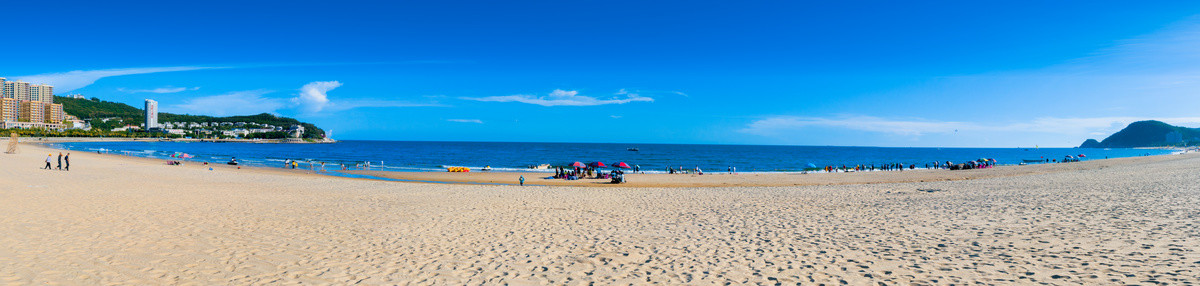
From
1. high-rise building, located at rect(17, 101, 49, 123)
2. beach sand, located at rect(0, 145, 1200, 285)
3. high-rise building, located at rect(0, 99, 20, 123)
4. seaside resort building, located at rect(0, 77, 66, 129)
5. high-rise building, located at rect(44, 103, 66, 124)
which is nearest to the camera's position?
beach sand, located at rect(0, 145, 1200, 285)

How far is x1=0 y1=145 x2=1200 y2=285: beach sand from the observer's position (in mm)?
6508

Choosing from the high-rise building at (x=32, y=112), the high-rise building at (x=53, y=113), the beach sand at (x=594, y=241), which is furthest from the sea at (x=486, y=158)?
the high-rise building at (x=53, y=113)

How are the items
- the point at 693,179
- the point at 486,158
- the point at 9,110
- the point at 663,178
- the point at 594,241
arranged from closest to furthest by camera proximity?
the point at 594,241 < the point at 693,179 < the point at 663,178 < the point at 486,158 < the point at 9,110

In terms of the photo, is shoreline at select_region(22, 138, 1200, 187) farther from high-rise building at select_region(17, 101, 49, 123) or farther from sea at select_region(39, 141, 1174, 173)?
high-rise building at select_region(17, 101, 49, 123)

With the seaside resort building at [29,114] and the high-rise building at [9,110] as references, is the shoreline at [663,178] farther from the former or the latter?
the high-rise building at [9,110]

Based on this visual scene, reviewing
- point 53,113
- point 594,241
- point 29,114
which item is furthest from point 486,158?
point 53,113

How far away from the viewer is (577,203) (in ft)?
51.2

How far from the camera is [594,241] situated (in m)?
9.05

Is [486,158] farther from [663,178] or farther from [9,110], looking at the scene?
[9,110]

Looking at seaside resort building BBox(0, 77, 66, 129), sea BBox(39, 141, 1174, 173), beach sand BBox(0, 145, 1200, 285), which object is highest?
seaside resort building BBox(0, 77, 66, 129)

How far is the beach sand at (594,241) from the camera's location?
651cm

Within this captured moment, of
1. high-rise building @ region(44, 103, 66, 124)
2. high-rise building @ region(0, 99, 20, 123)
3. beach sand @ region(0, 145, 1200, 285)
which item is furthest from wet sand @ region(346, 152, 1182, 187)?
high-rise building @ region(44, 103, 66, 124)

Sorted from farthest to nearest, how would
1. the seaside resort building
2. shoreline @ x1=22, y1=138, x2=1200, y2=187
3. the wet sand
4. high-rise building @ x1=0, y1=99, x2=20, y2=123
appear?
high-rise building @ x1=0, y1=99, x2=20, y2=123 < the seaside resort building < the wet sand < shoreline @ x1=22, y1=138, x2=1200, y2=187

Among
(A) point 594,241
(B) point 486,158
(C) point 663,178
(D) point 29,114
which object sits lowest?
(B) point 486,158
